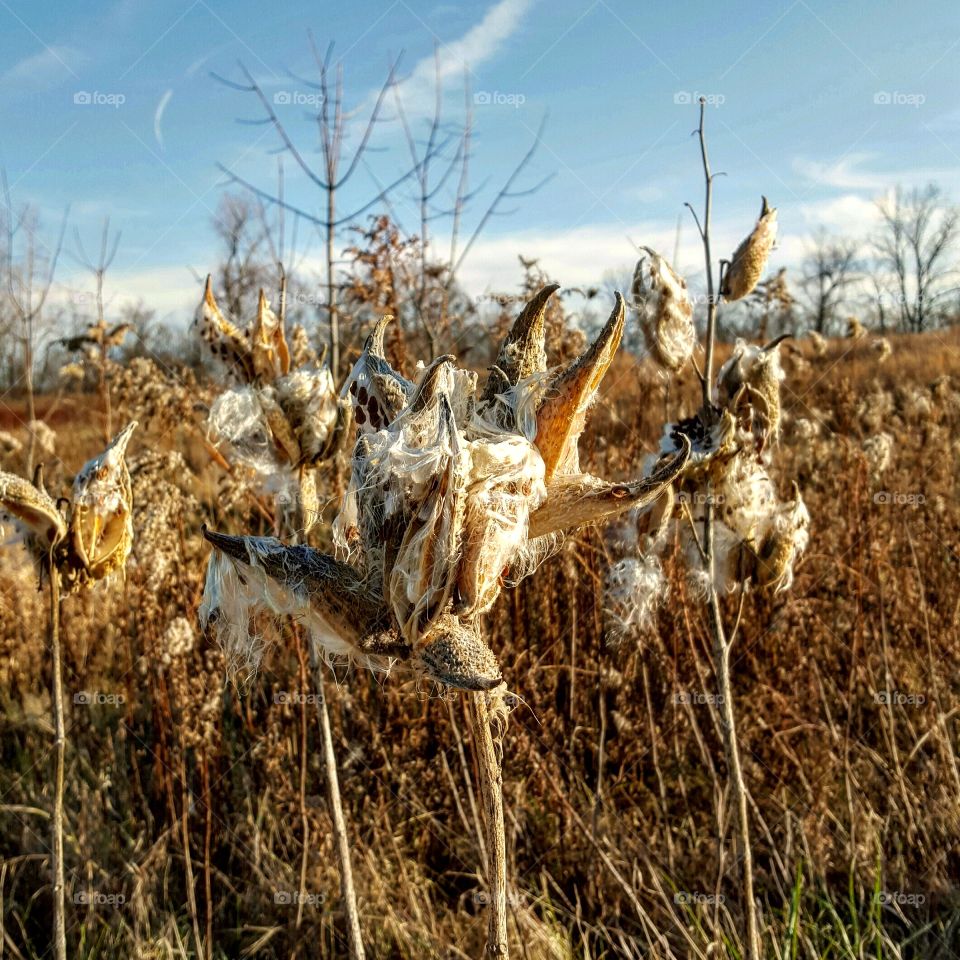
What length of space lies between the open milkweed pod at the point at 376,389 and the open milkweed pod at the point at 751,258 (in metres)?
1.08

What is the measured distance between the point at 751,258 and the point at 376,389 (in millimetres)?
1175

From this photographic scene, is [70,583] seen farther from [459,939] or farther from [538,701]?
[538,701]

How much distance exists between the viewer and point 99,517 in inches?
71.4

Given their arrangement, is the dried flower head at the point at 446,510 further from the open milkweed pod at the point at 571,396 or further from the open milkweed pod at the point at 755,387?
the open milkweed pod at the point at 755,387

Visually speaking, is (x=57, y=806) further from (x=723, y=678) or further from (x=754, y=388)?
(x=754, y=388)

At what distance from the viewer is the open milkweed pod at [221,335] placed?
6.64ft

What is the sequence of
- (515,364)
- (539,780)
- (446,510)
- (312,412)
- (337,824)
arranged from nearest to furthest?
(446,510)
(515,364)
(337,824)
(312,412)
(539,780)

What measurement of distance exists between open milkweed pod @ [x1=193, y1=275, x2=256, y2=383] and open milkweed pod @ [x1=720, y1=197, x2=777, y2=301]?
117cm

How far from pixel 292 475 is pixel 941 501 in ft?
13.0

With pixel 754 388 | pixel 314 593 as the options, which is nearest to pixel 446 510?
pixel 314 593

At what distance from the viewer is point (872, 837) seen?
2795 mm

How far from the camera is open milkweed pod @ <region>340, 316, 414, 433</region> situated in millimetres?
1021

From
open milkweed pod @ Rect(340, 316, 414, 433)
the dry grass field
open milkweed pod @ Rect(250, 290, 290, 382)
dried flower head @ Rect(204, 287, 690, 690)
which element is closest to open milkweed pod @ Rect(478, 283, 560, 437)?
dried flower head @ Rect(204, 287, 690, 690)

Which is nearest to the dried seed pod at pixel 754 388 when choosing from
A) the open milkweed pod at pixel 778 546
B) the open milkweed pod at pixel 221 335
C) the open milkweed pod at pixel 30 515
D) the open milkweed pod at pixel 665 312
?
the open milkweed pod at pixel 665 312
